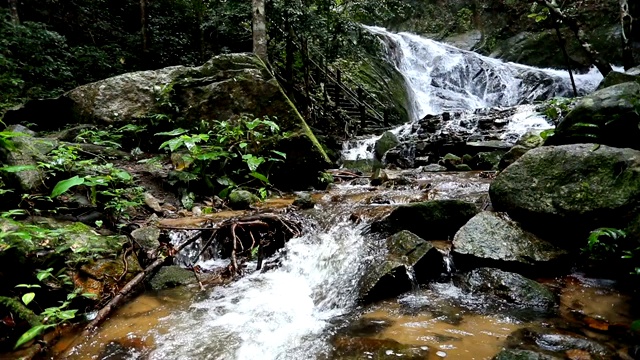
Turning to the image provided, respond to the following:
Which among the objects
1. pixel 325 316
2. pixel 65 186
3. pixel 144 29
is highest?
pixel 144 29

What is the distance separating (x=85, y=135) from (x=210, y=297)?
179 inches

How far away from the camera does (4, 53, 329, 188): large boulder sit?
664cm

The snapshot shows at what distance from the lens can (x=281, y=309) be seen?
2.98 m

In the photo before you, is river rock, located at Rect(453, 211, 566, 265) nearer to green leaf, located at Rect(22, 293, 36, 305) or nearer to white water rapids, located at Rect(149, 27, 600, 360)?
white water rapids, located at Rect(149, 27, 600, 360)

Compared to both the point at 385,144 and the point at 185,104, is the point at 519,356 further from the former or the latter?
the point at 385,144

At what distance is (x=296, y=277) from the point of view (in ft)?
11.8

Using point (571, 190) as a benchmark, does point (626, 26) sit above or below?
above

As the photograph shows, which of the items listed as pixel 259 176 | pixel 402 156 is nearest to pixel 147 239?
pixel 259 176

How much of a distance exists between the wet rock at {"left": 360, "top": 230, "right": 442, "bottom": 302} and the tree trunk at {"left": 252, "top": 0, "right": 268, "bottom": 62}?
6142 millimetres

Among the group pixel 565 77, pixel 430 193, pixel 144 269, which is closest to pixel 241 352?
pixel 144 269

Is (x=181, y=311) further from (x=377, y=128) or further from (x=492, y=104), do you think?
(x=492, y=104)

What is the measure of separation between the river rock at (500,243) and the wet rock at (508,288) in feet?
0.69

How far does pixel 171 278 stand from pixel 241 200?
1934 mm

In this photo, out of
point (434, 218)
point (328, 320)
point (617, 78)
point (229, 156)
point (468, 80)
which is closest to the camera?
point (328, 320)
